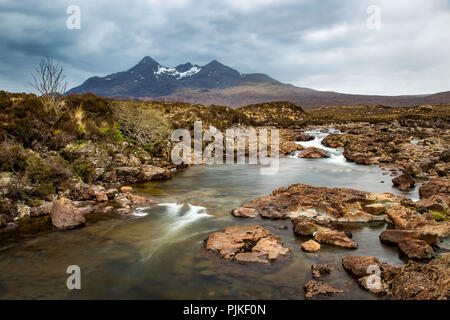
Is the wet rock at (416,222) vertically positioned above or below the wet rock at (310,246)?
above

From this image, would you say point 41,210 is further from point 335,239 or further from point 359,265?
point 359,265

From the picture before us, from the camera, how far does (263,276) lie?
6570mm

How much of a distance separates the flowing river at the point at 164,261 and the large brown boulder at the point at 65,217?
34cm

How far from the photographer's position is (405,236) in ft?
26.4

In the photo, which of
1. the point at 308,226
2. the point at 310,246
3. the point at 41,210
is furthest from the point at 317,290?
the point at 41,210

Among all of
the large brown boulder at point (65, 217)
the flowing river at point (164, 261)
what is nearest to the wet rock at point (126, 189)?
the flowing river at point (164, 261)

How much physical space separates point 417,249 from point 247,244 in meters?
4.52

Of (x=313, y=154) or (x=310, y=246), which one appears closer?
(x=310, y=246)

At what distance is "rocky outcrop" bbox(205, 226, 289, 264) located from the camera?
7.38 meters

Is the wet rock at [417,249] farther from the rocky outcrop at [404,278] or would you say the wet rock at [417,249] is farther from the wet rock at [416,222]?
the wet rock at [416,222]

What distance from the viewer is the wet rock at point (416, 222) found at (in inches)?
329
